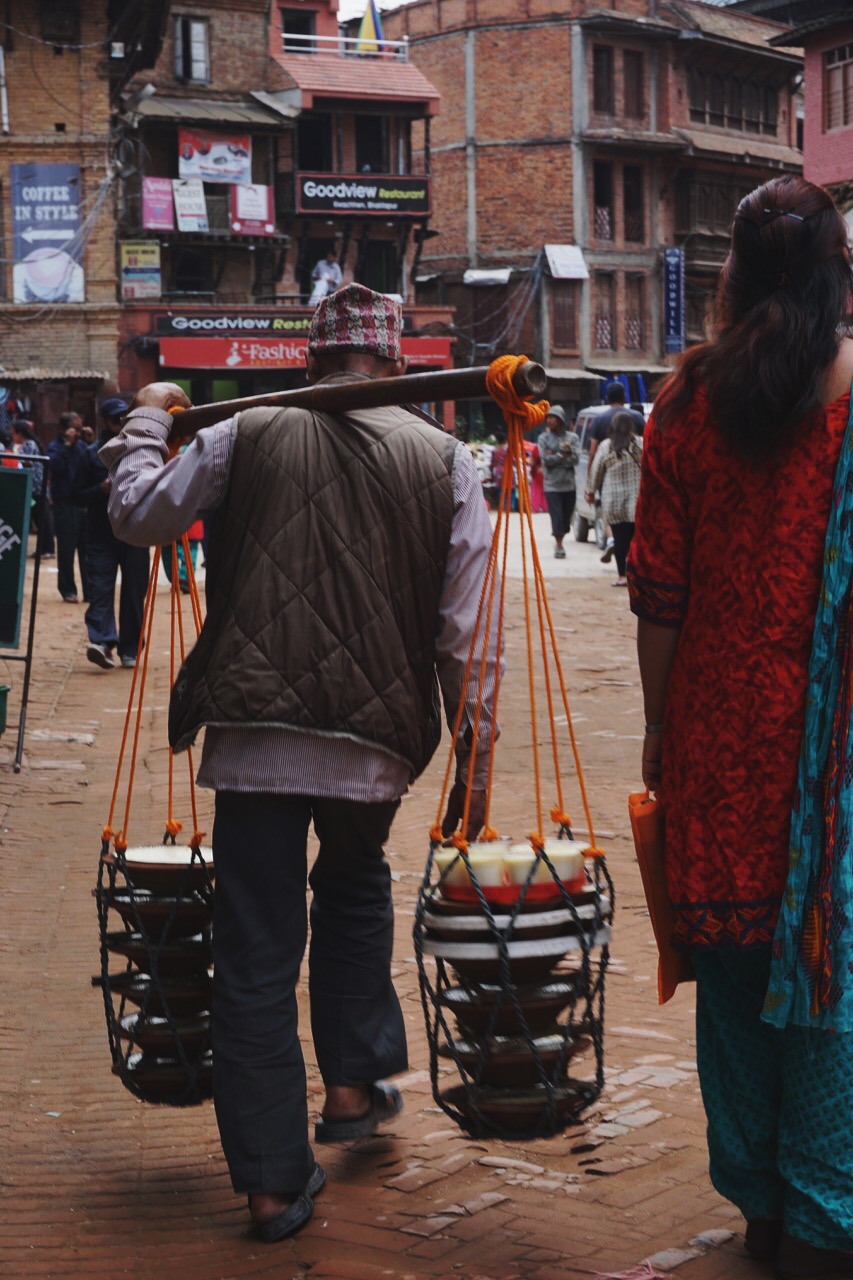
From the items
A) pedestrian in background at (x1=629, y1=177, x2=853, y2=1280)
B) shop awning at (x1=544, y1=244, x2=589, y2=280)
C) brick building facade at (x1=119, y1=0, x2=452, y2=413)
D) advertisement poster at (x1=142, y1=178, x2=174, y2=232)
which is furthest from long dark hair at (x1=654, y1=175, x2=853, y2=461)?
shop awning at (x1=544, y1=244, x2=589, y2=280)

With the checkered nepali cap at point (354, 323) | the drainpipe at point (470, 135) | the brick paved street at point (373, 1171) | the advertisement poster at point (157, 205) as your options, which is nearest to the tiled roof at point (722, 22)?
the drainpipe at point (470, 135)

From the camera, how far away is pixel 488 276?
5075cm

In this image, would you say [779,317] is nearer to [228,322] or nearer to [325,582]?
[325,582]

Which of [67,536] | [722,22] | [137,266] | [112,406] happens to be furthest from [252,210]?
[112,406]

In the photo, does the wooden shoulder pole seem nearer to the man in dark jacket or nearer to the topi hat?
the topi hat

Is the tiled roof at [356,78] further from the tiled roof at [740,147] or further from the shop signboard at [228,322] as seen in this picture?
the tiled roof at [740,147]

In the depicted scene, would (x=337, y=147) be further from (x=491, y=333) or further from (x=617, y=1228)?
(x=617, y=1228)

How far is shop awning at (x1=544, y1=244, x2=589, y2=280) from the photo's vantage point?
50.2m

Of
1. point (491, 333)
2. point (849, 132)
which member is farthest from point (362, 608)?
point (491, 333)

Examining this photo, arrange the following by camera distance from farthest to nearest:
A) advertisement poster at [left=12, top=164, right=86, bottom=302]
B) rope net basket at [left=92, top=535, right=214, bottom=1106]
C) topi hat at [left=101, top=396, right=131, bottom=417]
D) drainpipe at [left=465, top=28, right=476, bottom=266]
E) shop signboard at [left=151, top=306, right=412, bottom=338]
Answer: drainpipe at [left=465, top=28, right=476, bottom=266] < shop signboard at [left=151, top=306, right=412, bottom=338] < advertisement poster at [left=12, top=164, right=86, bottom=302] < topi hat at [left=101, top=396, right=131, bottom=417] < rope net basket at [left=92, top=535, right=214, bottom=1106]

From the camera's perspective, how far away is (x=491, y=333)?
50969mm

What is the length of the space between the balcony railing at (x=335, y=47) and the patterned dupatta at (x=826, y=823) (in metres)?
46.4

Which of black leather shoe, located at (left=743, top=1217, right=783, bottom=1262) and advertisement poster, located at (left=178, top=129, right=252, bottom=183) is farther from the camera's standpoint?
advertisement poster, located at (left=178, top=129, right=252, bottom=183)

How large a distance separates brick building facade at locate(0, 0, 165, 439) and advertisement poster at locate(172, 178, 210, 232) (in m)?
2.22
